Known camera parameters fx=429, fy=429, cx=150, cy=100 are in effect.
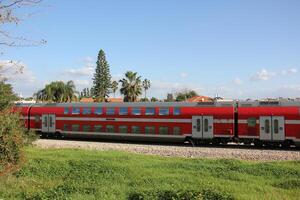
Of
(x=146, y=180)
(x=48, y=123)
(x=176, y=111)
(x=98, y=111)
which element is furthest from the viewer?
(x=48, y=123)

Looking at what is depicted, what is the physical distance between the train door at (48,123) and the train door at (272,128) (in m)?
18.7

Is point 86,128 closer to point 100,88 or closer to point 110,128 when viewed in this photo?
point 110,128

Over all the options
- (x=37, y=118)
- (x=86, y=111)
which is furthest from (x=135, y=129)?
(x=37, y=118)

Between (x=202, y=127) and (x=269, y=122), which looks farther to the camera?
Result: (x=202, y=127)

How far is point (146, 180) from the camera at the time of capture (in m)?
14.9

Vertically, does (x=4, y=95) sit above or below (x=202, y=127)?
above

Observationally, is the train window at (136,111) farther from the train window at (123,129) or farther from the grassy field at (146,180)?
the grassy field at (146,180)

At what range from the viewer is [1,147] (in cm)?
1152

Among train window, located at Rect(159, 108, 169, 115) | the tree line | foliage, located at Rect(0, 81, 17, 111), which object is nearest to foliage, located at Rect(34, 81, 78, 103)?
the tree line

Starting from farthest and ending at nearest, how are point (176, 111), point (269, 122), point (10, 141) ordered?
point (176, 111) → point (269, 122) → point (10, 141)

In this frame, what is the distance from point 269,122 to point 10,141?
70.7 ft

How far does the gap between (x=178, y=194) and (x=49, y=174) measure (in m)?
8.50

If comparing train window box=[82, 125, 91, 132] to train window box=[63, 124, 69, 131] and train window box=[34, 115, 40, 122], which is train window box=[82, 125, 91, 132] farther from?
train window box=[34, 115, 40, 122]

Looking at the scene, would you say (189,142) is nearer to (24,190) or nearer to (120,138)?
(120,138)
